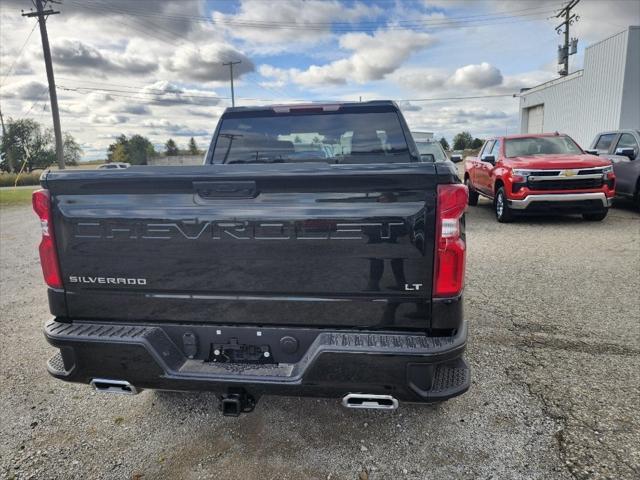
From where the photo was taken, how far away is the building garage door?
2822 centimetres

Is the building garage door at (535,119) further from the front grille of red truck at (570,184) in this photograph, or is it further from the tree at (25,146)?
the tree at (25,146)

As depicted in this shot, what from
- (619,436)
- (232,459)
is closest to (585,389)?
(619,436)

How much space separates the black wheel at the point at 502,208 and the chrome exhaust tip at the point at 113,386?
8.82 m

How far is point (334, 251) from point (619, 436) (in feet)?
6.85

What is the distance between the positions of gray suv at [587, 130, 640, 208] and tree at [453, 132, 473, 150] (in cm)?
6096

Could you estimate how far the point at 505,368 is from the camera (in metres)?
3.57

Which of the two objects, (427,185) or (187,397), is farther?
(187,397)

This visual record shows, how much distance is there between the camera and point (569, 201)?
9.03 metres

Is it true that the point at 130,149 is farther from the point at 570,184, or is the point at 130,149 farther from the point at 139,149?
the point at 570,184

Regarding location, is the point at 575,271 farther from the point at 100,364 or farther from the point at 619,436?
the point at 100,364

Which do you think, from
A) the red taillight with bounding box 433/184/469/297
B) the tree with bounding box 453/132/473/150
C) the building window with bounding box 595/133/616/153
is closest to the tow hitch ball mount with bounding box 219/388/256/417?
the red taillight with bounding box 433/184/469/297

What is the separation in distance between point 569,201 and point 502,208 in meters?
1.32

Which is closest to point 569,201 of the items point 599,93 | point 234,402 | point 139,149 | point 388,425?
point 388,425

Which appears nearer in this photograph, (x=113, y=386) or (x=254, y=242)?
(x=254, y=242)
